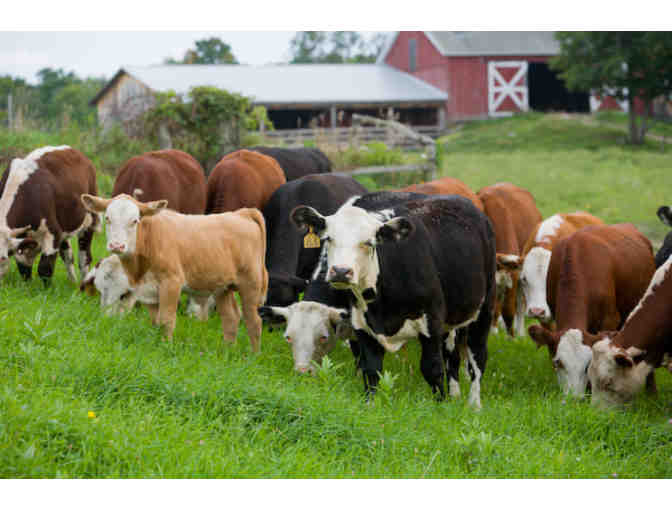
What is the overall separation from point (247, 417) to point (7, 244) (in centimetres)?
408

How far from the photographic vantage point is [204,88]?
13.1 meters

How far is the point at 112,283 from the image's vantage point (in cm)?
673

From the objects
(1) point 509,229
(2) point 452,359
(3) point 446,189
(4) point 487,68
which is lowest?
(2) point 452,359

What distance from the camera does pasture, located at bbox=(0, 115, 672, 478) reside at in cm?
388

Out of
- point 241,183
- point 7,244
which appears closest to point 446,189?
point 241,183

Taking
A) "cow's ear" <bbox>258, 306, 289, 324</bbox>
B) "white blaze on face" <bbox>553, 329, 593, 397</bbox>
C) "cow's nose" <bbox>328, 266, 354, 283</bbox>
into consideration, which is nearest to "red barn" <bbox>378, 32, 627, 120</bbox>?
"white blaze on face" <bbox>553, 329, 593, 397</bbox>

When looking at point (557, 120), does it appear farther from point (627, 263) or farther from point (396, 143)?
point (627, 263)

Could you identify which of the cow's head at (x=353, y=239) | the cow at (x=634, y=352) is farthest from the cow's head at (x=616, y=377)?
the cow's head at (x=353, y=239)

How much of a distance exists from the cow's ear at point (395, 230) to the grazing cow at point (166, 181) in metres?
3.90

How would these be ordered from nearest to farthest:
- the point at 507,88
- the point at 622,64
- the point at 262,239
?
the point at 262,239 → the point at 622,64 → the point at 507,88

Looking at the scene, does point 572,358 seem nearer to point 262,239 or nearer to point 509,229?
point 262,239

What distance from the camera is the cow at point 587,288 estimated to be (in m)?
6.29

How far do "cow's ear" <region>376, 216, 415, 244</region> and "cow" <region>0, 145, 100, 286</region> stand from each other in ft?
13.6

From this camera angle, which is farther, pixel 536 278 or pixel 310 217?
pixel 536 278
